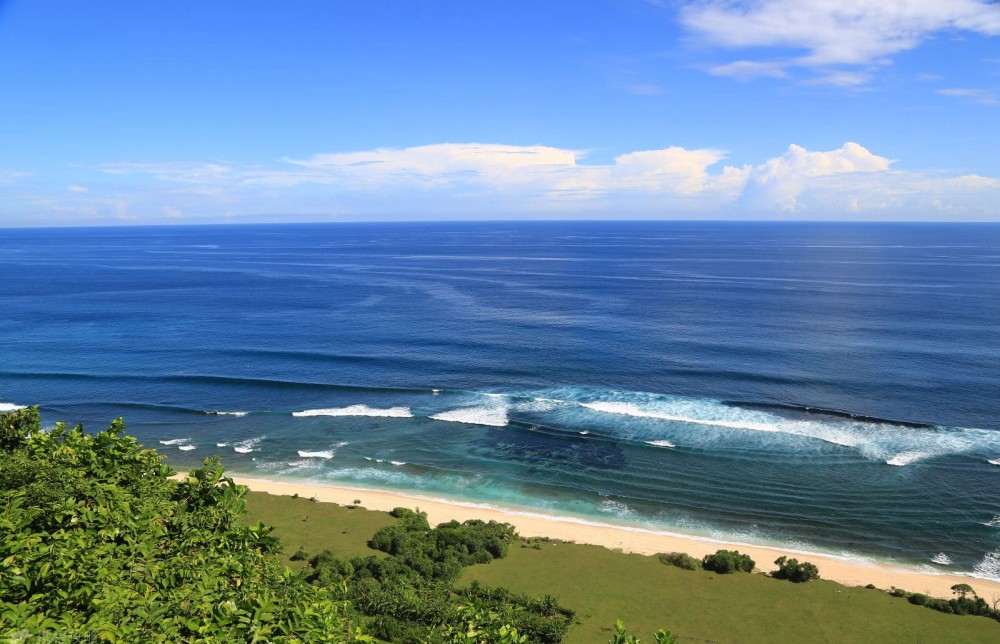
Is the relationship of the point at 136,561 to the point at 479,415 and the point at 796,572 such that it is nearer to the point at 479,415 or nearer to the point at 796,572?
the point at 796,572

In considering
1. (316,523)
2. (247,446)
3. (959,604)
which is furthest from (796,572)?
(247,446)

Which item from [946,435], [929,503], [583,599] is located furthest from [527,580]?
[946,435]

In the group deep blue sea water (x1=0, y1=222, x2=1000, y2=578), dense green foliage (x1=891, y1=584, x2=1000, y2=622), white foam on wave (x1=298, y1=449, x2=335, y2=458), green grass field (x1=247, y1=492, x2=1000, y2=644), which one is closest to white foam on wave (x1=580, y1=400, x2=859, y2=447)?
deep blue sea water (x1=0, y1=222, x2=1000, y2=578)

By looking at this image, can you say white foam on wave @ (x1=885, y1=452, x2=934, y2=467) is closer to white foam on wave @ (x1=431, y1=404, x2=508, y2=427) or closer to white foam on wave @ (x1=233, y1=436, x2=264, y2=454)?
white foam on wave @ (x1=431, y1=404, x2=508, y2=427)

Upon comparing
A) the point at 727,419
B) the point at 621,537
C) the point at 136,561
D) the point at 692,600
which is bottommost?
the point at 621,537

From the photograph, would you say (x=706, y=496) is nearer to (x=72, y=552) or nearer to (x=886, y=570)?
(x=886, y=570)

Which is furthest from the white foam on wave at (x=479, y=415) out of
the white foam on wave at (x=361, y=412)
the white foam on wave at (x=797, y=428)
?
the white foam on wave at (x=797, y=428)
